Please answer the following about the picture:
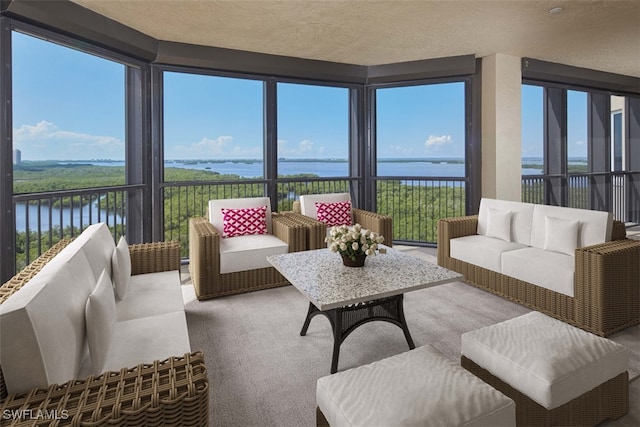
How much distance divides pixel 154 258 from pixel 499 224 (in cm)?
345

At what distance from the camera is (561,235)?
326cm

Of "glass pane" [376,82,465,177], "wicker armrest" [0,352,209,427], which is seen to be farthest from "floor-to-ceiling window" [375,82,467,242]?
"wicker armrest" [0,352,209,427]

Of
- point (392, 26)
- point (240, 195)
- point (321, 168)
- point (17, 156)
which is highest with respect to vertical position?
point (392, 26)

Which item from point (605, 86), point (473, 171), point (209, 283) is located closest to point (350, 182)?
point (473, 171)

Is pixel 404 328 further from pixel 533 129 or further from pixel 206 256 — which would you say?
pixel 533 129

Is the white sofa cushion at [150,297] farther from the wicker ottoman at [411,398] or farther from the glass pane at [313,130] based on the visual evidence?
the glass pane at [313,130]

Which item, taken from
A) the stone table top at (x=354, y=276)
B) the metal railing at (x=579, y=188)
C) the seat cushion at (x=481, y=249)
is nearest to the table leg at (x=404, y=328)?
the stone table top at (x=354, y=276)

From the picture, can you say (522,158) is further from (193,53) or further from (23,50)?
(23,50)

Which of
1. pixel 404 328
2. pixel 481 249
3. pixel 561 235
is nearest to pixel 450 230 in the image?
pixel 481 249

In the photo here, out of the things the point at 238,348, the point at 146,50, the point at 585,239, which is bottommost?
the point at 238,348

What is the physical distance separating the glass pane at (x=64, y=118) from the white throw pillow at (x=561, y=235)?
4.82m

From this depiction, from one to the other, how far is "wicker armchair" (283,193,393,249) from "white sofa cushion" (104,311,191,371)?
2.06 meters

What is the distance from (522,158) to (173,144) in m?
5.19

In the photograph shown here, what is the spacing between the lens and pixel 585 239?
10.4ft
